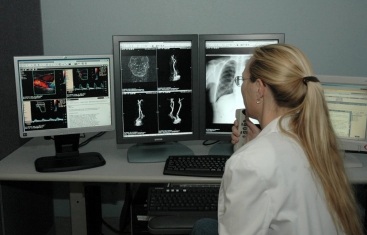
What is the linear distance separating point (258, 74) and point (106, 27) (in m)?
1.25

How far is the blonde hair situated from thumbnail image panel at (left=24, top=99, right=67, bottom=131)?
3.03 feet

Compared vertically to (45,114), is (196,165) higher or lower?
lower

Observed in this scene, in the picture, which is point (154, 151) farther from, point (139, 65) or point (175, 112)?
point (139, 65)

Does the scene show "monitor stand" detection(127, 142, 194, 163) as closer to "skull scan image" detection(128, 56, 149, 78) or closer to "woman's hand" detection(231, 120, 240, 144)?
"woman's hand" detection(231, 120, 240, 144)

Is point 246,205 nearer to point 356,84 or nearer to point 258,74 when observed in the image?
point 258,74

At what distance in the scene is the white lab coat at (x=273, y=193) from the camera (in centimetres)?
107

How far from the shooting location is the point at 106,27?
230cm

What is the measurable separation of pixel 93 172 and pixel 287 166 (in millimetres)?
900

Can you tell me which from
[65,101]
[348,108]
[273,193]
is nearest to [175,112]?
[65,101]

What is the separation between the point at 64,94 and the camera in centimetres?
184

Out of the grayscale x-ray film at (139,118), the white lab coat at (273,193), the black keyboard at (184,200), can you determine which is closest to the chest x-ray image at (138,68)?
the grayscale x-ray film at (139,118)

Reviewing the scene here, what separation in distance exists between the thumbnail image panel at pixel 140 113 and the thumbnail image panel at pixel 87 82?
4.2 inches

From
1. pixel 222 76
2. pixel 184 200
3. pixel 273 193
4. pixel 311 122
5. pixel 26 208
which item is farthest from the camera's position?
pixel 26 208

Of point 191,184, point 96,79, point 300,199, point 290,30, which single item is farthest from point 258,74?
point 290,30
